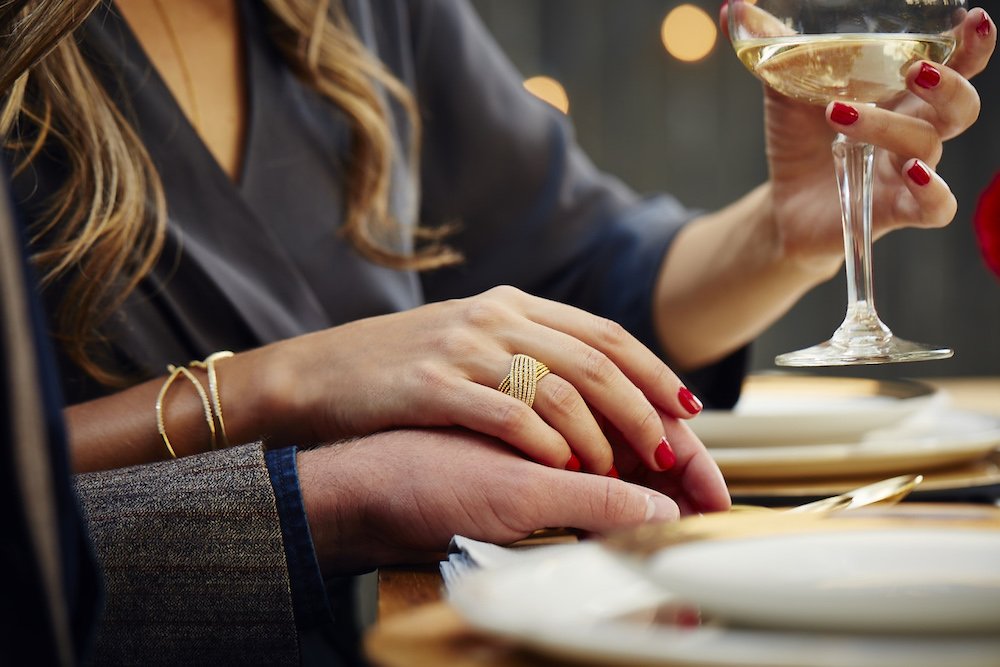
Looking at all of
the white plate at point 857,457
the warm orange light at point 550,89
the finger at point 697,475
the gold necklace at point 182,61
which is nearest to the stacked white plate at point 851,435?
the white plate at point 857,457

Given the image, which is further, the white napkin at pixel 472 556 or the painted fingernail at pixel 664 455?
the painted fingernail at pixel 664 455

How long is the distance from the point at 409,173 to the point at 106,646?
2.70 feet

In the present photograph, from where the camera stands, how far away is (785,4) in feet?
2.32

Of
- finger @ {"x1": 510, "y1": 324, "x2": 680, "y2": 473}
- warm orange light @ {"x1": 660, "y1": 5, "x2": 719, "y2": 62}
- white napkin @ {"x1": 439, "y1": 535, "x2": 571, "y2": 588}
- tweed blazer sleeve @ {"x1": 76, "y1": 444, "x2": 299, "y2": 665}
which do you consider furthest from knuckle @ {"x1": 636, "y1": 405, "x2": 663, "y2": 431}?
warm orange light @ {"x1": 660, "y1": 5, "x2": 719, "y2": 62}

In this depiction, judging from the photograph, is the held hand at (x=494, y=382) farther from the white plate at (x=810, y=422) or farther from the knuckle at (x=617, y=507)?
the white plate at (x=810, y=422)

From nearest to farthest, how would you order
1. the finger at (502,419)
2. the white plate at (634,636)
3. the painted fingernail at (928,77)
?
the white plate at (634,636)
the finger at (502,419)
the painted fingernail at (928,77)

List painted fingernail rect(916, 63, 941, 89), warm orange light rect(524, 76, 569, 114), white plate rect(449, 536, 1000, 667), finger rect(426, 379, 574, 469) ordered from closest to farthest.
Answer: white plate rect(449, 536, 1000, 667) < finger rect(426, 379, 574, 469) < painted fingernail rect(916, 63, 941, 89) < warm orange light rect(524, 76, 569, 114)

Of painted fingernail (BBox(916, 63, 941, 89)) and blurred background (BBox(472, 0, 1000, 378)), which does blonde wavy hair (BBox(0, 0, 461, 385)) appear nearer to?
painted fingernail (BBox(916, 63, 941, 89))

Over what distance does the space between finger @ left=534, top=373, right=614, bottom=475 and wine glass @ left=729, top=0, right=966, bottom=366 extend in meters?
0.18

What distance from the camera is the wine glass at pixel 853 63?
0.69 meters

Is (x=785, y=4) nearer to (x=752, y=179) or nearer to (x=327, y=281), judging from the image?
(x=327, y=281)

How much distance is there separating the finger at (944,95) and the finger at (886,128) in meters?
0.01

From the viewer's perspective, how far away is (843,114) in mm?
721

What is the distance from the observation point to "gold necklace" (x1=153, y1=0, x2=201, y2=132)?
1.07 m
